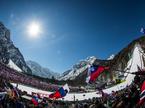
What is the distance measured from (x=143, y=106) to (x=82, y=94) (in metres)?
62.2

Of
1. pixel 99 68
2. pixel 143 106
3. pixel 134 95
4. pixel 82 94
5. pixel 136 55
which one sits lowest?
pixel 143 106

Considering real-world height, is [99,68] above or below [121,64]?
below

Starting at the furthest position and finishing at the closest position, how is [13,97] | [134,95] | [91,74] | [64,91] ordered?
1. [64,91]
2. [13,97]
3. [91,74]
4. [134,95]

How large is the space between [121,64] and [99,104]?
108 m

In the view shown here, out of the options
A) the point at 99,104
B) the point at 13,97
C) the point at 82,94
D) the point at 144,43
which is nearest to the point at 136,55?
the point at 82,94

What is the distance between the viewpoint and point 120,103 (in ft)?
52.1

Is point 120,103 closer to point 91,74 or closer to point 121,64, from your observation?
point 91,74

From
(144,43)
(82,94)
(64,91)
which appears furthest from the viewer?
(144,43)

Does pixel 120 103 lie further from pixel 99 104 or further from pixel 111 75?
pixel 111 75

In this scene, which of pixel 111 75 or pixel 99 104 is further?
pixel 111 75

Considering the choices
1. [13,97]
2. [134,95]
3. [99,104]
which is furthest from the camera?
[13,97]

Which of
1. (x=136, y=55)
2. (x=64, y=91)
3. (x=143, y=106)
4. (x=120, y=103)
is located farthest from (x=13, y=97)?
(x=136, y=55)

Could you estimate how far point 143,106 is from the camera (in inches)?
498

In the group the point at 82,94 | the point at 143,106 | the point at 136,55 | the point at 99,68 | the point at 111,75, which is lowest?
the point at 143,106
